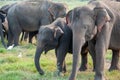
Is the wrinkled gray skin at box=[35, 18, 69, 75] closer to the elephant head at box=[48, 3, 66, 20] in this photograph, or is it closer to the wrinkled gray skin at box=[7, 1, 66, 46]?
the elephant head at box=[48, 3, 66, 20]

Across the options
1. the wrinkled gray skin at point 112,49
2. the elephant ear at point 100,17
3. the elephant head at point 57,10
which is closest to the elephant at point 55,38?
the wrinkled gray skin at point 112,49

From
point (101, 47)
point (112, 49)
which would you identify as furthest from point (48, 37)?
point (112, 49)

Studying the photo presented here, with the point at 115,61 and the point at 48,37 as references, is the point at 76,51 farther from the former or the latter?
the point at 115,61

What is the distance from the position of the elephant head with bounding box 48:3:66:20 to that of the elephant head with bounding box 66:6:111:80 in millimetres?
4841

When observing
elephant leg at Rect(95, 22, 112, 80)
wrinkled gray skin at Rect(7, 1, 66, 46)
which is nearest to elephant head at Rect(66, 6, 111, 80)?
elephant leg at Rect(95, 22, 112, 80)

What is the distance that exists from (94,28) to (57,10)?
540 cm

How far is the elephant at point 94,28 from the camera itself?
27.4ft

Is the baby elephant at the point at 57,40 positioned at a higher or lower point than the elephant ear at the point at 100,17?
lower

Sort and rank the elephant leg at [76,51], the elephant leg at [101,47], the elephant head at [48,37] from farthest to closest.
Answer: the elephant head at [48,37] → the elephant leg at [101,47] → the elephant leg at [76,51]

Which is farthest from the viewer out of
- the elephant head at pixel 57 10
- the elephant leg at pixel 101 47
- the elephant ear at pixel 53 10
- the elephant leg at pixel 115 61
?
the elephant ear at pixel 53 10

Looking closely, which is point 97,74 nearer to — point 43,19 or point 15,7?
point 43,19

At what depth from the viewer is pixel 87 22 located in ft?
28.2

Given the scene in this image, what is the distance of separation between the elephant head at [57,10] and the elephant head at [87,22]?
4.84 meters

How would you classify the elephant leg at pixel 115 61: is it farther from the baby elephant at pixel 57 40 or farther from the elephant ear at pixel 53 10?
the elephant ear at pixel 53 10
